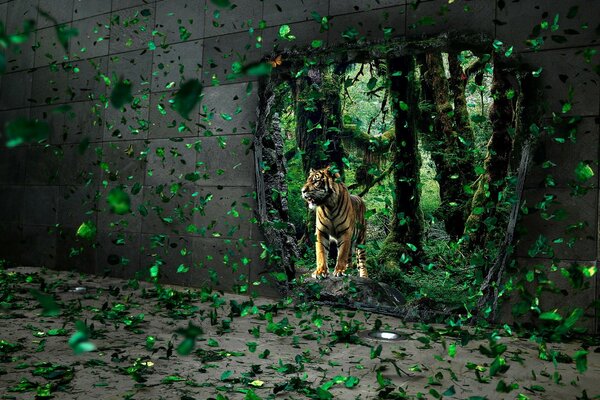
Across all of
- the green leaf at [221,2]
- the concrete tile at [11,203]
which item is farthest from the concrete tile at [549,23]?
the concrete tile at [11,203]

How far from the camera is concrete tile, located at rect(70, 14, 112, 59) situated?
5348 millimetres

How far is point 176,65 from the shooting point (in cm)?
491

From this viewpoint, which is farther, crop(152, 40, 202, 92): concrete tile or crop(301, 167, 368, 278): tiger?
crop(301, 167, 368, 278): tiger

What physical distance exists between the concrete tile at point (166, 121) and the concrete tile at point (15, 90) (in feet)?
6.39

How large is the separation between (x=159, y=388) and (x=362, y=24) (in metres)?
3.11

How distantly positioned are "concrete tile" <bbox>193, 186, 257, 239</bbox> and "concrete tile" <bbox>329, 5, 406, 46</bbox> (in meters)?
1.55

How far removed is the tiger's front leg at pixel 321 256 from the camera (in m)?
4.71

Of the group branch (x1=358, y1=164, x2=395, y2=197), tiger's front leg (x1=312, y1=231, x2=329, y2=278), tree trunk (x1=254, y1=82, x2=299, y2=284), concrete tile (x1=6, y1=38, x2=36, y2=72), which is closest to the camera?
tree trunk (x1=254, y1=82, x2=299, y2=284)

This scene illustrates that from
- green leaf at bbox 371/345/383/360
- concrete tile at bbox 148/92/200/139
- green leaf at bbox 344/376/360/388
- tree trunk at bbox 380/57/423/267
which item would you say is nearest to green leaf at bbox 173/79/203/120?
green leaf at bbox 344/376/360/388

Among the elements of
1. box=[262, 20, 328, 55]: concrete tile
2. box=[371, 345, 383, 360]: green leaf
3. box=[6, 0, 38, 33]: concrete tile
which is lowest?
box=[371, 345, 383, 360]: green leaf

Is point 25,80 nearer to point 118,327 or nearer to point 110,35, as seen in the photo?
point 110,35

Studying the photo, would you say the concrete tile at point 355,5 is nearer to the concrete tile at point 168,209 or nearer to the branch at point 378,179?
the concrete tile at point 168,209

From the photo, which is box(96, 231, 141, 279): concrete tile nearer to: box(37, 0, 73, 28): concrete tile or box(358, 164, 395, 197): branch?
box(37, 0, 73, 28): concrete tile

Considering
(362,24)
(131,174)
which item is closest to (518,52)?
(362,24)
